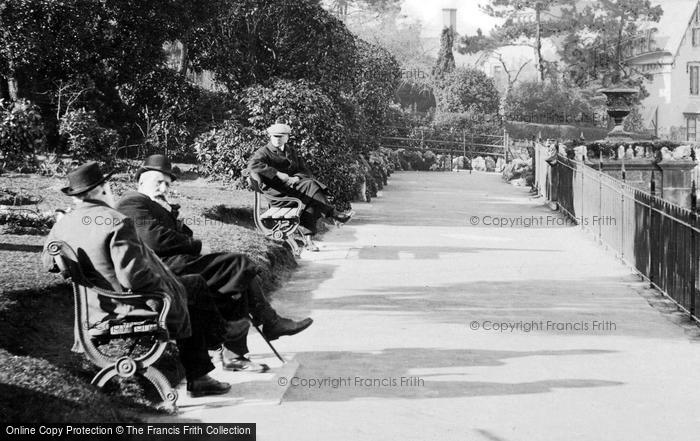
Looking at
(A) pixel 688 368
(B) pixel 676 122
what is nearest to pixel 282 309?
(A) pixel 688 368

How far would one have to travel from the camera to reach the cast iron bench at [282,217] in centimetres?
1432

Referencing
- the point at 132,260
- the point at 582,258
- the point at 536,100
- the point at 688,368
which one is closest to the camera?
the point at 132,260

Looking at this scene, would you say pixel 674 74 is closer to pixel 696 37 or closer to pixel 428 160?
pixel 696 37

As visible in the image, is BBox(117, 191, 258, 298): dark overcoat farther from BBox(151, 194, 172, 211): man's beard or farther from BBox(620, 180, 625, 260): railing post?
BBox(620, 180, 625, 260): railing post

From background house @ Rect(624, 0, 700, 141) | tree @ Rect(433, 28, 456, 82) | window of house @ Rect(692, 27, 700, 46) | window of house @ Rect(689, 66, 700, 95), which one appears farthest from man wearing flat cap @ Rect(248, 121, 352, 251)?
window of house @ Rect(692, 27, 700, 46)

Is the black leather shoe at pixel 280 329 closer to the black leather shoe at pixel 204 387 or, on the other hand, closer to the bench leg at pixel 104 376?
the black leather shoe at pixel 204 387

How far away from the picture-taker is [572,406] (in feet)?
23.6

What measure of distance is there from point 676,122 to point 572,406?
59.1 metres

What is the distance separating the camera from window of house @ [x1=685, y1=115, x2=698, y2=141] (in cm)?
6438

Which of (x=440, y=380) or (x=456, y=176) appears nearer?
(x=440, y=380)

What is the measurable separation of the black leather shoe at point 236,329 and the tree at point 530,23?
4738 centimetres

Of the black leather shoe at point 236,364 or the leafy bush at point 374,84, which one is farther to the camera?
the leafy bush at point 374,84

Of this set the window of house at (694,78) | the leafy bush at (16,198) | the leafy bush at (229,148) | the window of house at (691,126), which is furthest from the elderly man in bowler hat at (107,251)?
the window of house at (694,78)

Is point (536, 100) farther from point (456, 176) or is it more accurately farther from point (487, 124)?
Result: point (456, 176)
